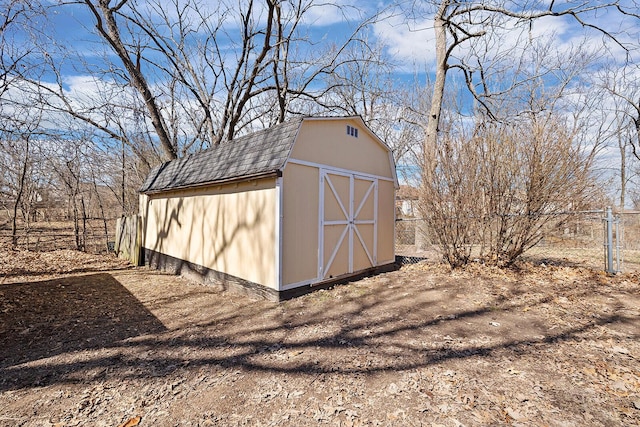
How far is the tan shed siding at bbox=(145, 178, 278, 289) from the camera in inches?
199

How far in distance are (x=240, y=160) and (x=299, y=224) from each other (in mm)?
1831

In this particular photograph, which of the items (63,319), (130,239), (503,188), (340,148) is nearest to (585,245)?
(503,188)

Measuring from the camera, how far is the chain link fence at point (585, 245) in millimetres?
6020

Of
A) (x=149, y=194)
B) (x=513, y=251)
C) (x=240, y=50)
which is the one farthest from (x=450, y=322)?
(x=240, y=50)

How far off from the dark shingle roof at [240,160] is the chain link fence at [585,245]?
14.3ft

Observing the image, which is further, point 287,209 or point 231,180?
point 231,180

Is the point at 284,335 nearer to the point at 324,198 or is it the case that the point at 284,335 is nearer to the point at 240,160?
the point at 324,198

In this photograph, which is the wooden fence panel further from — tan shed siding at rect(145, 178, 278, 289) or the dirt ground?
the dirt ground

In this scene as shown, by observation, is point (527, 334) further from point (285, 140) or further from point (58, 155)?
point (58, 155)

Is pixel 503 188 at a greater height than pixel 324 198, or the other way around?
pixel 503 188

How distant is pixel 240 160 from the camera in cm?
580

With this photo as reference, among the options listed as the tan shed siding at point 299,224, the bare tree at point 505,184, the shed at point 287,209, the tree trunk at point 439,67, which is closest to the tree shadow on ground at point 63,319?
the shed at point 287,209

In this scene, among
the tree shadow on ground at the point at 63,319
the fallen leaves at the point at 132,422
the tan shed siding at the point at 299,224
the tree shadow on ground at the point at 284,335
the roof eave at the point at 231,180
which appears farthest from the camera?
the tan shed siding at the point at 299,224

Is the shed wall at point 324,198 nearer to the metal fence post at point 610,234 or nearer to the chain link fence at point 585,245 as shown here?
the chain link fence at point 585,245
